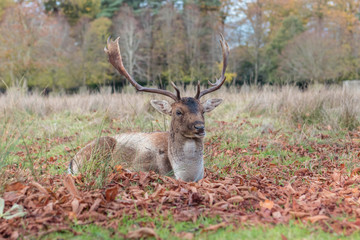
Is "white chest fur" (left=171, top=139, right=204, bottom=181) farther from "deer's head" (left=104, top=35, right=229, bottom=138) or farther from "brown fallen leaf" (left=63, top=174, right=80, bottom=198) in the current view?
"brown fallen leaf" (left=63, top=174, right=80, bottom=198)

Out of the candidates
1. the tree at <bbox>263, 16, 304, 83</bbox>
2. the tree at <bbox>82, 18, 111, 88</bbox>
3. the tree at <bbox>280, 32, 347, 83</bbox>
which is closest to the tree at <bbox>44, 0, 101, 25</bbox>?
the tree at <bbox>82, 18, 111, 88</bbox>

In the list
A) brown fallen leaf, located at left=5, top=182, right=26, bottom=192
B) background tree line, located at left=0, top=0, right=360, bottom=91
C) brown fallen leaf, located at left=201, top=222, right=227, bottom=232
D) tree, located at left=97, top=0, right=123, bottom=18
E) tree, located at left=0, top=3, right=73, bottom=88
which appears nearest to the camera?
brown fallen leaf, located at left=201, top=222, right=227, bottom=232

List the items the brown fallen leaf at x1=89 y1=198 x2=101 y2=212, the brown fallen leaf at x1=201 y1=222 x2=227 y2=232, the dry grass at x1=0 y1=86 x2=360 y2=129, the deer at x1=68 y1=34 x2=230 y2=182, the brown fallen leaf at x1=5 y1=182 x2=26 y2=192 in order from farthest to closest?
the dry grass at x1=0 y1=86 x2=360 y2=129 < the deer at x1=68 y1=34 x2=230 y2=182 < the brown fallen leaf at x1=5 y1=182 x2=26 y2=192 < the brown fallen leaf at x1=89 y1=198 x2=101 y2=212 < the brown fallen leaf at x1=201 y1=222 x2=227 y2=232

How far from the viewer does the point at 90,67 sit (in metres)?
31.8

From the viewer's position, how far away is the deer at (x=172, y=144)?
4652mm

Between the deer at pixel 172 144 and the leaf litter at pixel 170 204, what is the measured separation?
18.3 inches

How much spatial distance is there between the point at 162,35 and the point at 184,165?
30111 mm

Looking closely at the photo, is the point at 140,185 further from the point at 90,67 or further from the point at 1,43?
the point at 90,67

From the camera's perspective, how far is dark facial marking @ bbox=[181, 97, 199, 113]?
471 centimetres

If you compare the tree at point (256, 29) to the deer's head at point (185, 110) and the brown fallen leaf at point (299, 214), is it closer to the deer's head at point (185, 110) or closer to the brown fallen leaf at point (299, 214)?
the deer's head at point (185, 110)

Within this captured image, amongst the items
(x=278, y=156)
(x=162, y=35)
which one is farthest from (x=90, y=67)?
(x=278, y=156)

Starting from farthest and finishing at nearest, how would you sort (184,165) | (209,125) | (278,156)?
1. (209,125)
2. (278,156)
3. (184,165)

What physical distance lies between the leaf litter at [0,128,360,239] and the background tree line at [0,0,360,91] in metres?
22.7

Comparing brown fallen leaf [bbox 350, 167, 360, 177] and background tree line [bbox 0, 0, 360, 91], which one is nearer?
brown fallen leaf [bbox 350, 167, 360, 177]
